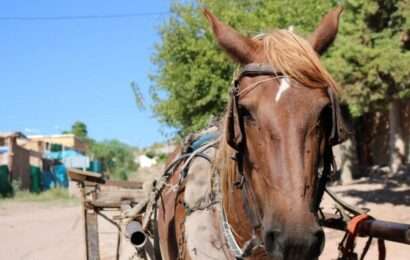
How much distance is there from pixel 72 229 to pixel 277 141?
13.0 m

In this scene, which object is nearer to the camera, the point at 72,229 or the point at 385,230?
the point at 385,230

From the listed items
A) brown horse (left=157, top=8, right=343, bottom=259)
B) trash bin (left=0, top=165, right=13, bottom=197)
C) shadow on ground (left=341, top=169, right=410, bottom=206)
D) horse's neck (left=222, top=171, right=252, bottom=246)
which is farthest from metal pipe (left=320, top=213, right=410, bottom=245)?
trash bin (left=0, top=165, right=13, bottom=197)

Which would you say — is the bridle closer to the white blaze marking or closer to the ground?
the white blaze marking

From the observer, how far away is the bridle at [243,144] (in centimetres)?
222

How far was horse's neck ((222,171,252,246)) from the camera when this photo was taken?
254cm

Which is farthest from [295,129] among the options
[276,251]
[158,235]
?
[158,235]

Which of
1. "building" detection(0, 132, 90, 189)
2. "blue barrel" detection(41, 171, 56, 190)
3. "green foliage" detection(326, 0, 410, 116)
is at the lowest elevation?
"blue barrel" detection(41, 171, 56, 190)

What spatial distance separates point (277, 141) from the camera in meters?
2.10

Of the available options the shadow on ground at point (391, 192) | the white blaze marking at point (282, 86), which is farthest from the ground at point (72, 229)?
the white blaze marking at point (282, 86)

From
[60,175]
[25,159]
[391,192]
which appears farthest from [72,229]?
[60,175]

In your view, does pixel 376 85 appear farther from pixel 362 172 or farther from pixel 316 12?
pixel 362 172

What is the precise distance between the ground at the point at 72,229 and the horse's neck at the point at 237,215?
2.70 metres

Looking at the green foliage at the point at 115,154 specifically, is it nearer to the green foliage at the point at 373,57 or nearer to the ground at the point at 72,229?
the ground at the point at 72,229

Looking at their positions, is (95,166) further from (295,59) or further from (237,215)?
(295,59)
